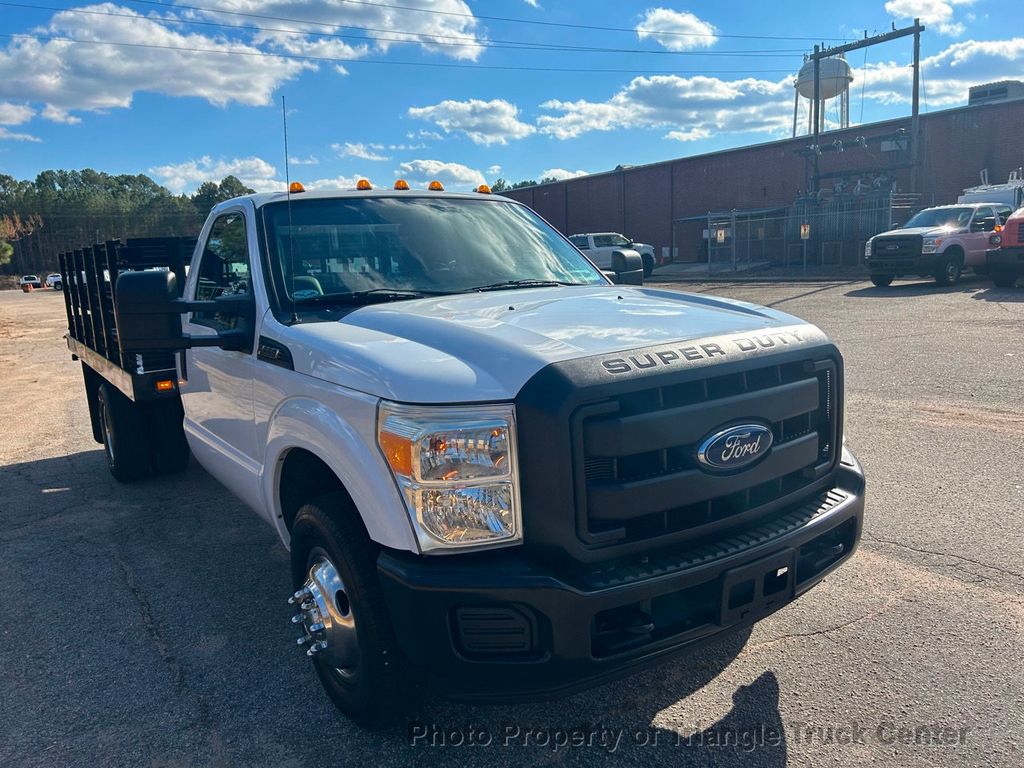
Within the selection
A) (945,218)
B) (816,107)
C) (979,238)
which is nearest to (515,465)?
(979,238)

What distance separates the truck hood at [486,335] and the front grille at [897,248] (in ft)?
58.7

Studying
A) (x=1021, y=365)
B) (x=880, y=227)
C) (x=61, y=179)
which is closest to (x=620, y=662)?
(x=1021, y=365)

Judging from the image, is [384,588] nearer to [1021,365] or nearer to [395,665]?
[395,665]

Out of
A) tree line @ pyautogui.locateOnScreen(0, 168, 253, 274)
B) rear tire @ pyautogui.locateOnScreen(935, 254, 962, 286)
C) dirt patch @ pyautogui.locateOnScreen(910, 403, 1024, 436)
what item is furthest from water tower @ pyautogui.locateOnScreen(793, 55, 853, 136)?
tree line @ pyautogui.locateOnScreen(0, 168, 253, 274)

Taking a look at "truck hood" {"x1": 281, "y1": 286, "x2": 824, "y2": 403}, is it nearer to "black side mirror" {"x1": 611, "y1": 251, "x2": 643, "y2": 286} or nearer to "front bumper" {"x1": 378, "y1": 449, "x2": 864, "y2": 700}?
"front bumper" {"x1": 378, "y1": 449, "x2": 864, "y2": 700}

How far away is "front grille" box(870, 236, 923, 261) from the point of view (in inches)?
736

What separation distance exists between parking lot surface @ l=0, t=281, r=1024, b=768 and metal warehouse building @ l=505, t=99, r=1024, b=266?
86.5 ft

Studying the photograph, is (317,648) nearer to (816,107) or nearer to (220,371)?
(220,371)

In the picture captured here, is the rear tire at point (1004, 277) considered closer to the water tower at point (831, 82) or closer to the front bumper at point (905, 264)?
the front bumper at point (905, 264)

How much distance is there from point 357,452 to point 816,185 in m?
33.6

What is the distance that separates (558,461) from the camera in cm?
223

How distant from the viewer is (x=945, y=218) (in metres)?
19.6

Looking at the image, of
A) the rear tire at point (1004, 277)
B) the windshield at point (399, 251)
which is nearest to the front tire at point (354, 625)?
the windshield at point (399, 251)

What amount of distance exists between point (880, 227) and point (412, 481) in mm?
29977
